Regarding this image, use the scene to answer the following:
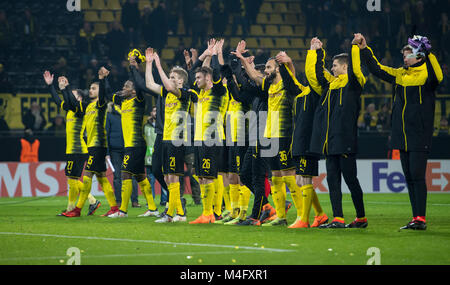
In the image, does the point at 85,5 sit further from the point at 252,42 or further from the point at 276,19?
the point at 276,19

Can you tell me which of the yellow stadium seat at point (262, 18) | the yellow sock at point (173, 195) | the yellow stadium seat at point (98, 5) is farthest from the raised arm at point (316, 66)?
the yellow stadium seat at point (98, 5)

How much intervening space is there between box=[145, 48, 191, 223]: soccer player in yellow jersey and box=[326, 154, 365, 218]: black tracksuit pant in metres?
2.38

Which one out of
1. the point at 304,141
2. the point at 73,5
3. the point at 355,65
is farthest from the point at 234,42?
the point at 355,65

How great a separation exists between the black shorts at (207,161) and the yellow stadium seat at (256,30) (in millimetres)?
15642

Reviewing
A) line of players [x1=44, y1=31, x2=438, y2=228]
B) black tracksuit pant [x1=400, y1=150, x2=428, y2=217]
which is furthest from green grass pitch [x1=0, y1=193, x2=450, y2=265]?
line of players [x1=44, y1=31, x2=438, y2=228]

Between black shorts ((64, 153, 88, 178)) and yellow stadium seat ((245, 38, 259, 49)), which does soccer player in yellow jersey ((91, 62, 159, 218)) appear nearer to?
black shorts ((64, 153, 88, 178))

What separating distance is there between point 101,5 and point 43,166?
9.38 metres

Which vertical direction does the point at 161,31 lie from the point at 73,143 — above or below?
above

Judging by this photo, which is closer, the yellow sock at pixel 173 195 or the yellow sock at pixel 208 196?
the yellow sock at pixel 208 196

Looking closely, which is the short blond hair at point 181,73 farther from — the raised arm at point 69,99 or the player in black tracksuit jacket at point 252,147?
the raised arm at point 69,99

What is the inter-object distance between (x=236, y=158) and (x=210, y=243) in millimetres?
2860

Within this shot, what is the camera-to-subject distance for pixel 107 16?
25.6 m

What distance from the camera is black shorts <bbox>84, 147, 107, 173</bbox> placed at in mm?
12008

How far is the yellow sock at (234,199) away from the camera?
34.4 feet
